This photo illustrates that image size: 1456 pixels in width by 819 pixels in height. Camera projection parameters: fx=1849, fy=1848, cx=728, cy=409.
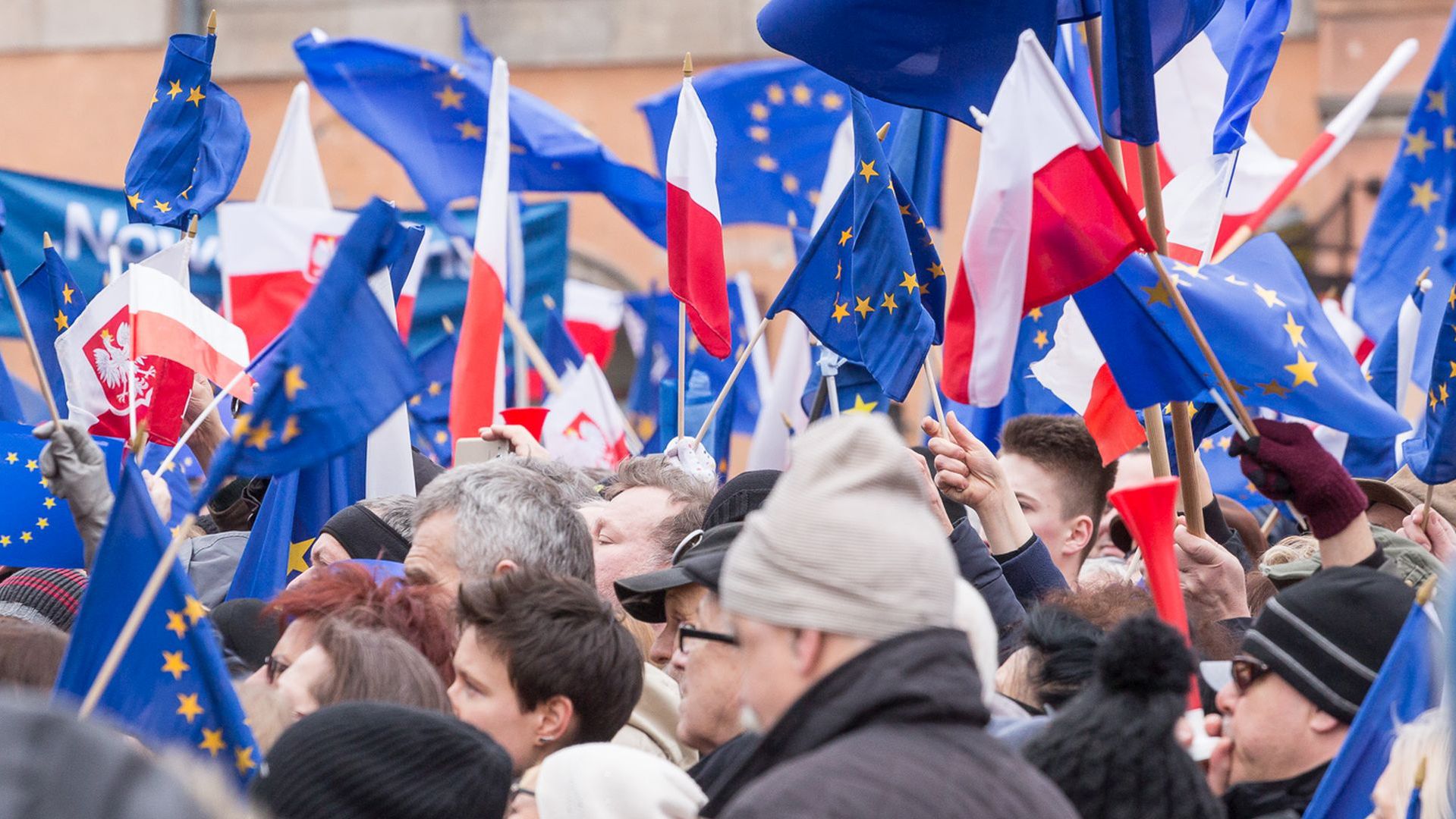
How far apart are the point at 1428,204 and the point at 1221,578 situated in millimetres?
1442

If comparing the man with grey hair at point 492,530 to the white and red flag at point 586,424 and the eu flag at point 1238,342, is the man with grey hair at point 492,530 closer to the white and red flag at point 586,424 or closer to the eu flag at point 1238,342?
the eu flag at point 1238,342

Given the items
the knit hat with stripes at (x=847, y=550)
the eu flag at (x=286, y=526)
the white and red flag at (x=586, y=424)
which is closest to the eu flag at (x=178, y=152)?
the eu flag at (x=286, y=526)

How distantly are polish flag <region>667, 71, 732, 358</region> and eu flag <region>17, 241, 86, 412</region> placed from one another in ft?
5.34

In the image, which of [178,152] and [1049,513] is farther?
[178,152]

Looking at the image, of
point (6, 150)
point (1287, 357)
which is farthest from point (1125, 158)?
point (6, 150)

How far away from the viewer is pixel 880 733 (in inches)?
79.3

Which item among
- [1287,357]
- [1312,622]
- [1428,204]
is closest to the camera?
[1312,622]

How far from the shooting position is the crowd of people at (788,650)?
6.70 feet

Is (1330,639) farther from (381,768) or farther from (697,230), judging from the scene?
(697,230)

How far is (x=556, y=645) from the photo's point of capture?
3.19 metres

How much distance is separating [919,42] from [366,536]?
1709mm

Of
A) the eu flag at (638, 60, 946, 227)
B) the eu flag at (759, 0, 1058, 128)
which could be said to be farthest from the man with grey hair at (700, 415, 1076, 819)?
the eu flag at (638, 60, 946, 227)

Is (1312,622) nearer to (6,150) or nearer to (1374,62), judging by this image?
(1374,62)

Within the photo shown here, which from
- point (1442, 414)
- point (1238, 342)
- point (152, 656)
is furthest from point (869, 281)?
point (152, 656)
